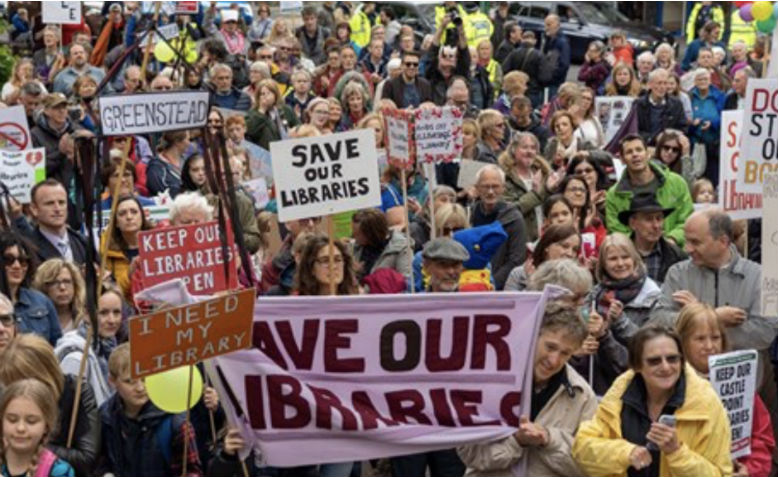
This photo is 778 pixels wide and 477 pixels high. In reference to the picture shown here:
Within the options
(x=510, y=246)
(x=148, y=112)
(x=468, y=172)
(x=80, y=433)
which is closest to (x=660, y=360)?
(x=80, y=433)

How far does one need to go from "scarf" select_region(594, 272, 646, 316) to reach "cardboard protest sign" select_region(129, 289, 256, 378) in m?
2.34

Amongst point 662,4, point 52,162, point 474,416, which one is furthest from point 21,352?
point 662,4

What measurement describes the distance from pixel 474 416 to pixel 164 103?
211 cm

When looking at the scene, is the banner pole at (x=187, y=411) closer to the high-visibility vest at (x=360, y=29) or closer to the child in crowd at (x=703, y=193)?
the child in crowd at (x=703, y=193)

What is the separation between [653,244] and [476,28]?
14937mm

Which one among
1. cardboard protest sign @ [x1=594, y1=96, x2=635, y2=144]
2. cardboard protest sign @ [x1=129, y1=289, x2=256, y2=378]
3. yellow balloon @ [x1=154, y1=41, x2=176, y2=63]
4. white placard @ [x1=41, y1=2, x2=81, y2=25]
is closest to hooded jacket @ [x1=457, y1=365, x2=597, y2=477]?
cardboard protest sign @ [x1=129, y1=289, x2=256, y2=378]

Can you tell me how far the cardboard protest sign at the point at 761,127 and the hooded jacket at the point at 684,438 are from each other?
2.39 metres

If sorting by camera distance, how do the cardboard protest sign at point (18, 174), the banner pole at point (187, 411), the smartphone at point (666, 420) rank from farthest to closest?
the cardboard protest sign at point (18, 174) < the banner pole at point (187, 411) < the smartphone at point (666, 420)

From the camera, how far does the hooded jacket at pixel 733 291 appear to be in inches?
362

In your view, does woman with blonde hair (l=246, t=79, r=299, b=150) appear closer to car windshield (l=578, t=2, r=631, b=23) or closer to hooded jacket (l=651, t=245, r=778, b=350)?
hooded jacket (l=651, t=245, r=778, b=350)

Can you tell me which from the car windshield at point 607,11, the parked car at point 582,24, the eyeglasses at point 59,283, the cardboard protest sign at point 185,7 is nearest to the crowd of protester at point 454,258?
the eyeglasses at point 59,283

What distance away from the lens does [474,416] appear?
7684mm

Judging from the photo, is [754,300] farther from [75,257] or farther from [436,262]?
[75,257]

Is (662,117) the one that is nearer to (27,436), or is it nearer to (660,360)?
(660,360)
